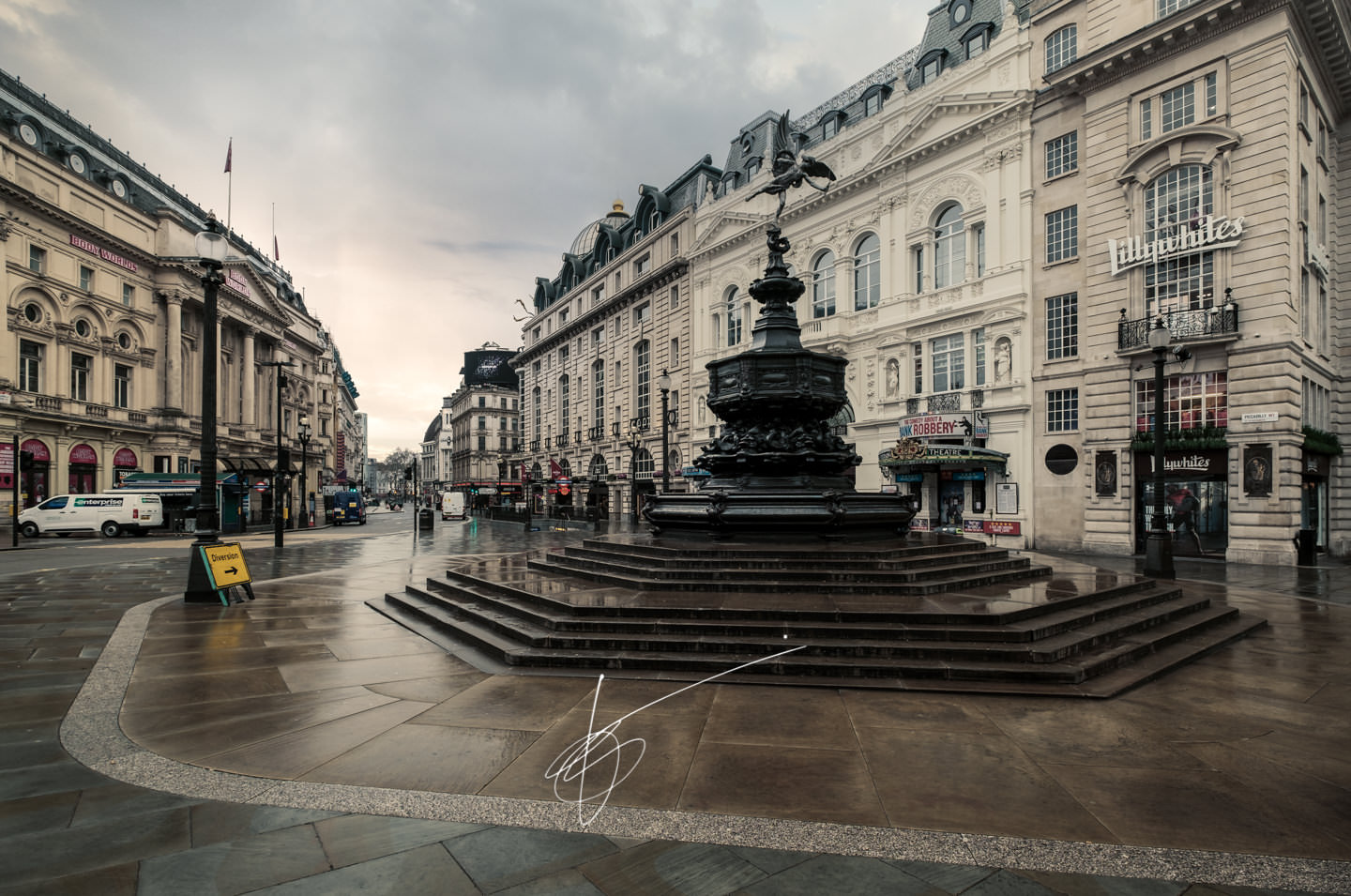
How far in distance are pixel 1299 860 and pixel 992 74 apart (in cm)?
3106

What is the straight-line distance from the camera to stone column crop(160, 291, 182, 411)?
4369 cm

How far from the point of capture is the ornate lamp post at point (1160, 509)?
44.5 feet

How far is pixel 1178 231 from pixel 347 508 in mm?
52768

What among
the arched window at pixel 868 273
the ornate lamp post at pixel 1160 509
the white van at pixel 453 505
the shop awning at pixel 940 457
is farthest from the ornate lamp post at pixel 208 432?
the white van at pixel 453 505

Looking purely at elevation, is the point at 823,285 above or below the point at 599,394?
above

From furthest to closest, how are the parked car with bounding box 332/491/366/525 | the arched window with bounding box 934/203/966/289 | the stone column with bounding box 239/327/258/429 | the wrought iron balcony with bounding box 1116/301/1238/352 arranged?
the stone column with bounding box 239/327/258/429, the parked car with bounding box 332/491/366/525, the arched window with bounding box 934/203/966/289, the wrought iron balcony with bounding box 1116/301/1238/352

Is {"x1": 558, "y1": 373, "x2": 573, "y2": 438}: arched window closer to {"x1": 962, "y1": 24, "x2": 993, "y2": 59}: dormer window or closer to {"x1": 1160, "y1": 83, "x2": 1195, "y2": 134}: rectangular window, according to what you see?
{"x1": 962, "y1": 24, "x2": 993, "y2": 59}: dormer window

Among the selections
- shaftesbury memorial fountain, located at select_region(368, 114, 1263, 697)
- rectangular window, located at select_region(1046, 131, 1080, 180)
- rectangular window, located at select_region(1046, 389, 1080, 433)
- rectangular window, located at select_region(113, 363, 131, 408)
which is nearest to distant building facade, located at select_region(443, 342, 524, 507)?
rectangular window, located at select_region(113, 363, 131, 408)

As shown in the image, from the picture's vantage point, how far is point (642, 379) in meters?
48.9

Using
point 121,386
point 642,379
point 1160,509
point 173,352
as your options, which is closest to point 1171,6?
point 1160,509

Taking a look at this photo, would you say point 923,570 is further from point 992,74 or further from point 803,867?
point 992,74

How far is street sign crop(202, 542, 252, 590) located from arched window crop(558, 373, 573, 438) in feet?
158

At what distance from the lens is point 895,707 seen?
5.90m

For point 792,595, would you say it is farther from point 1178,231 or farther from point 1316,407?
point 1316,407
